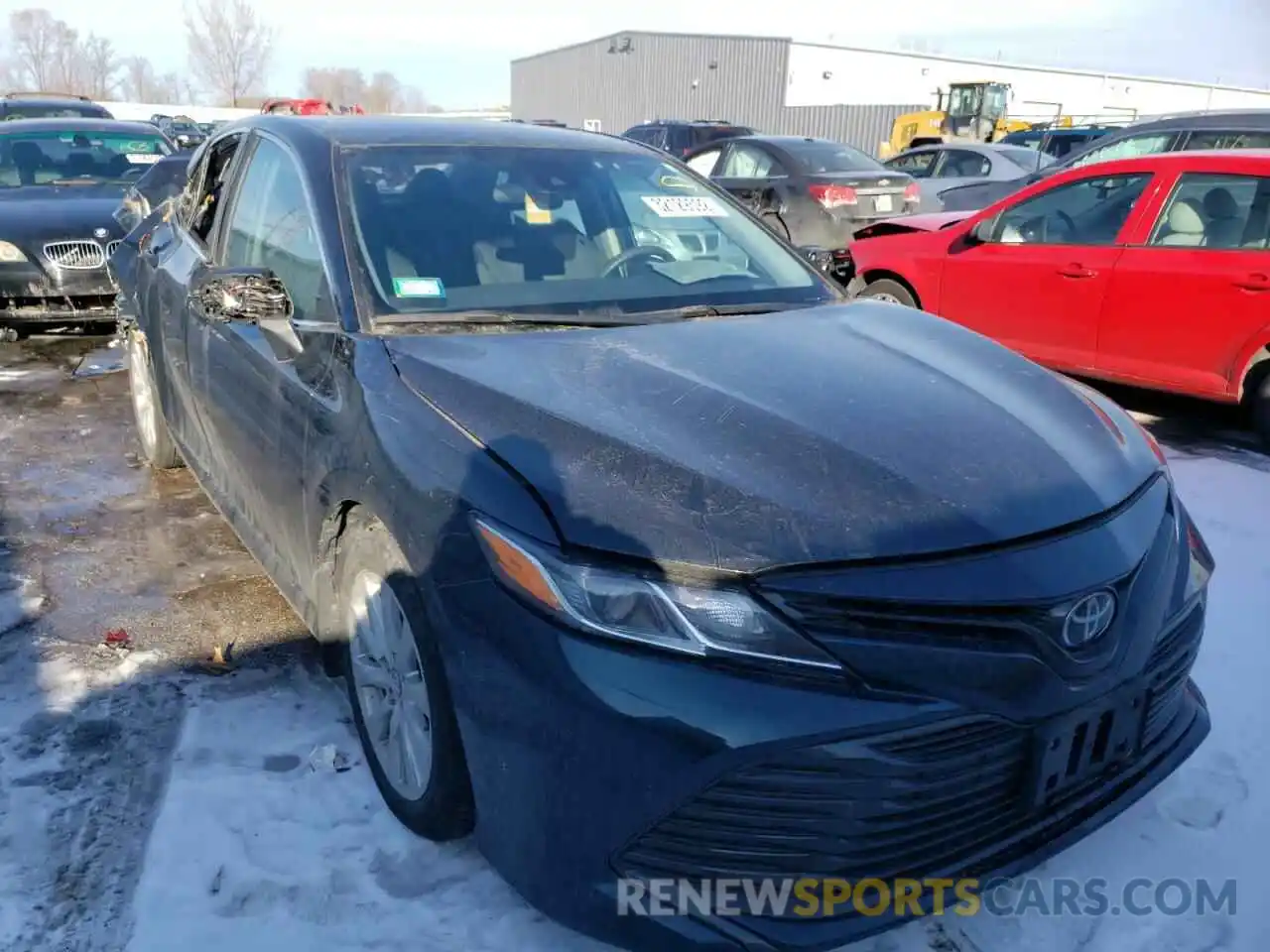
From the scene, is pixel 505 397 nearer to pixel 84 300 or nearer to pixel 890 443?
pixel 890 443

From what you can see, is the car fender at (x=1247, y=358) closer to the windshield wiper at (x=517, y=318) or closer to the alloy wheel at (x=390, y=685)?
the windshield wiper at (x=517, y=318)

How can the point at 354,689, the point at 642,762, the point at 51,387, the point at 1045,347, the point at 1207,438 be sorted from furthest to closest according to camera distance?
the point at 51,387 < the point at 1045,347 < the point at 1207,438 < the point at 354,689 < the point at 642,762

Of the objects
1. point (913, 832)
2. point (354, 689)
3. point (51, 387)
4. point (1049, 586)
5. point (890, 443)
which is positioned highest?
point (890, 443)

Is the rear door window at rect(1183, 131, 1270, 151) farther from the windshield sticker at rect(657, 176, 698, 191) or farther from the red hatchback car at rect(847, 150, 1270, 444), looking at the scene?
the windshield sticker at rect(657, 176, 698, 191)

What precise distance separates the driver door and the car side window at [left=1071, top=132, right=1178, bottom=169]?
345 cm

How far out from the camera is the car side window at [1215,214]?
5.30 metres

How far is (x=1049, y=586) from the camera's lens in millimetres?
1854

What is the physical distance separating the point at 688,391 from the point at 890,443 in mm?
468

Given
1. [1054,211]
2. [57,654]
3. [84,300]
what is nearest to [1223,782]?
[57,654]

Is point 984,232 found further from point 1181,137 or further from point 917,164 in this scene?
point 917,164

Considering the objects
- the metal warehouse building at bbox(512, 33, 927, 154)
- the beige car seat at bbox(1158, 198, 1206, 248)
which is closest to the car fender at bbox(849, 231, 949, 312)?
→ the beige car seat at bbox(1158, 198, 1206, 248)

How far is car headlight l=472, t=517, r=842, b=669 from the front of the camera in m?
1.76

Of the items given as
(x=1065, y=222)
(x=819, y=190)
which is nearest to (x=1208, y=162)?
(x=1065, y=222)

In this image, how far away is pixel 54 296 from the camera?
7492mm
